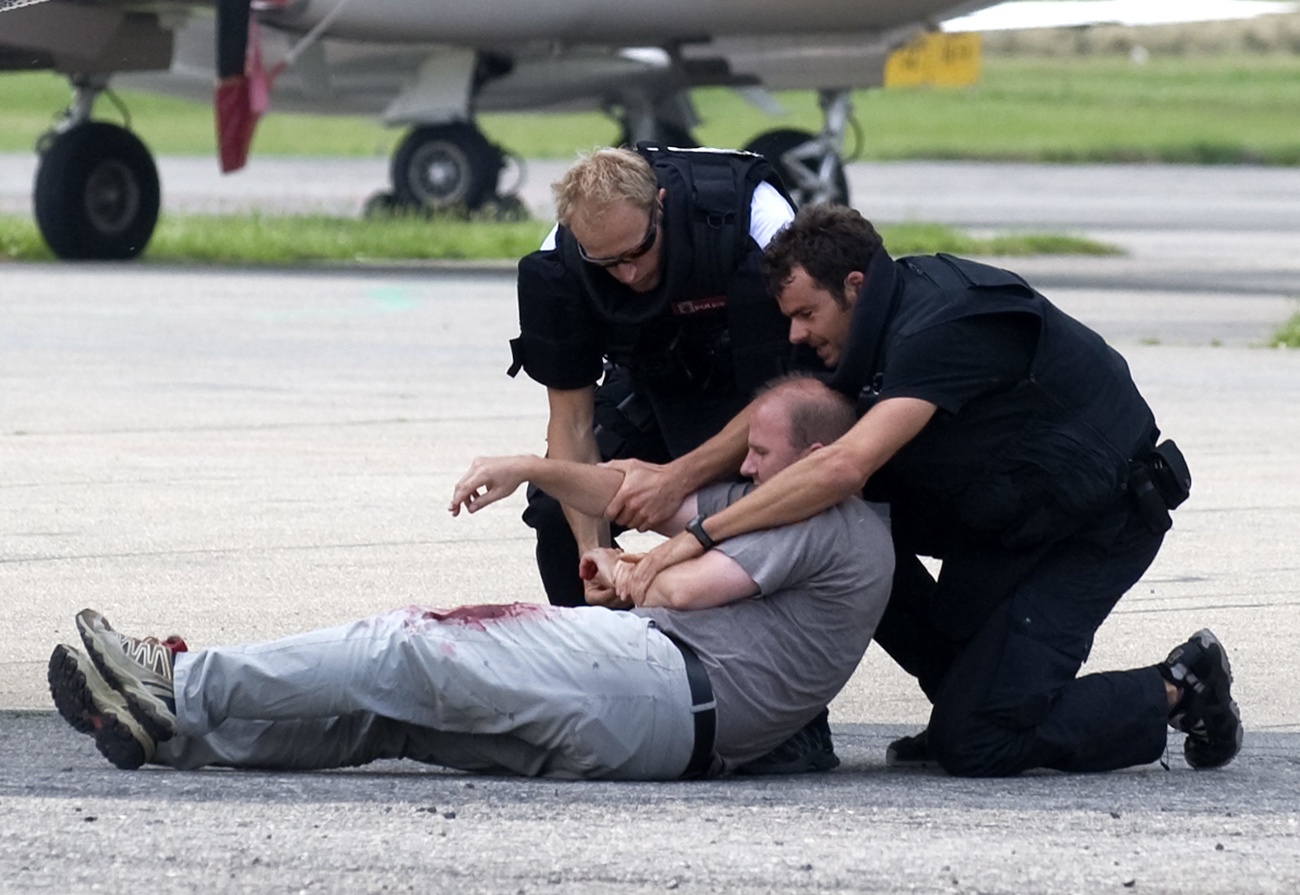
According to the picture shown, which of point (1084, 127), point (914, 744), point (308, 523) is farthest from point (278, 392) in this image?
point (1084, 127)

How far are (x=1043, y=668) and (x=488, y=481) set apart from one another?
1.25 meters

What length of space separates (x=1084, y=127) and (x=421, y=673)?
4376cm

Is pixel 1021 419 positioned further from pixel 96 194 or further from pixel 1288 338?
pixel 96 194

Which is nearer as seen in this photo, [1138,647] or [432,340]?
[1138,647]

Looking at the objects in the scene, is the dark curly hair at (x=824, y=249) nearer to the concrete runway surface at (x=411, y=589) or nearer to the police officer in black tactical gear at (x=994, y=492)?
the police officer in black tactical gear at (x=994, y=492)

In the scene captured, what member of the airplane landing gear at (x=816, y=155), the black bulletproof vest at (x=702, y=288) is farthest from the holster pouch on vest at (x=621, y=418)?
the airplane landing gear at (x=816, y=155)

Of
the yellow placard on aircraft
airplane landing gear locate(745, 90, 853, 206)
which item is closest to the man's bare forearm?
airplane landing gear locate(745, 90, 853, 206)

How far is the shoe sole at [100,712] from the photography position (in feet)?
14.7

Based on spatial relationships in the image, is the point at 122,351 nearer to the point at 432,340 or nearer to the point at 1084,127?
the point at 432,340

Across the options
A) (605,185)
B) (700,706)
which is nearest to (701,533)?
(700,706)

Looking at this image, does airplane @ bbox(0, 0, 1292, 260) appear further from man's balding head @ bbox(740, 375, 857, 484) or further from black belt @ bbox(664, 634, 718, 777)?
black belt @ bbox(664, 634, 718, 777)

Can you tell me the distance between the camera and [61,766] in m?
4.73

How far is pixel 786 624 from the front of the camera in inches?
184

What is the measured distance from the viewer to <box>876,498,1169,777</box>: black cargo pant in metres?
4.89
